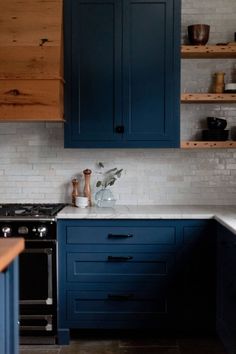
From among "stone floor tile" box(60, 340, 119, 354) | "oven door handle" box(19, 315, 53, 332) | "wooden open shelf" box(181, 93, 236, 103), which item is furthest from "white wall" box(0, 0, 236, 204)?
"stone floor tile" box(60, 340, 119, 354)

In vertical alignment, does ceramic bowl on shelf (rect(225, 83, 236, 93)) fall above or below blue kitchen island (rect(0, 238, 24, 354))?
above

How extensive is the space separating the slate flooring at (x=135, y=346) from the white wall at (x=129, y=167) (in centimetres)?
107

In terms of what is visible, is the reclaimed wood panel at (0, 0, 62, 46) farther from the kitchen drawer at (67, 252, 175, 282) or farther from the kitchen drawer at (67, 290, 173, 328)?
the kitchen drawer at (67, 290, 173, 328)

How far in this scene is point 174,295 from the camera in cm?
356

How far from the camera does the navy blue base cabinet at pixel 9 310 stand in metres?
1.98

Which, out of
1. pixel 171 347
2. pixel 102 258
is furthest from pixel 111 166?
pixel 171 347

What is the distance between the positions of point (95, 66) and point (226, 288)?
1797mm

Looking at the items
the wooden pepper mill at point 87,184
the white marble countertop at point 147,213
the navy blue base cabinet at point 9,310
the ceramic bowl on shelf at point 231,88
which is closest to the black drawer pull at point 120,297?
the white marble countertop at point 147,213

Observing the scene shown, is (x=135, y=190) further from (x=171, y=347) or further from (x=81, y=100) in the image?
(x=171, y=347)

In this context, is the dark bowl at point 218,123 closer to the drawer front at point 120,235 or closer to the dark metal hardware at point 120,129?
the dark metal hardware at point 120,129

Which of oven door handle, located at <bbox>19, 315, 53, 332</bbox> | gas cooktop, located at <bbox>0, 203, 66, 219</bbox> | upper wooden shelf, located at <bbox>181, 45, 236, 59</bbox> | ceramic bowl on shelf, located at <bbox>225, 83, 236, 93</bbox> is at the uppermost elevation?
upper wooden shelf, located at <bbox>181, 45, 236, 59</bbox>

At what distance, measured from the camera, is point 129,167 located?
162 inches

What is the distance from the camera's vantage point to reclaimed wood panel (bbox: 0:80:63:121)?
3.59 meters

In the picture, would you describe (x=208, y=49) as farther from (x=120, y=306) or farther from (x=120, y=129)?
(x=120, y=306)
